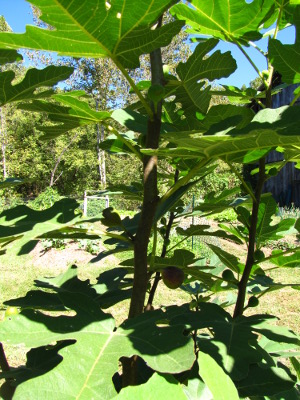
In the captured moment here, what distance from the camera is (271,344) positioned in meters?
1.21

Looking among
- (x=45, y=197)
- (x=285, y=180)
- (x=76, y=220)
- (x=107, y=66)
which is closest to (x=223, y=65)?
(x=76, y=220)

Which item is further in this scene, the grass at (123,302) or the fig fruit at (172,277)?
the grass at (123,302)

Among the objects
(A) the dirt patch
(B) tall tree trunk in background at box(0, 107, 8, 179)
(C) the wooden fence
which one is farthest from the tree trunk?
(B) tall tree trunk in background at box(0, 107, 8, 179)

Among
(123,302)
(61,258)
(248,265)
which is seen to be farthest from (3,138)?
(248,265)

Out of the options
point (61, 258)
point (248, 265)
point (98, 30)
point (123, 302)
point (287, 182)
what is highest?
point (98, 30)

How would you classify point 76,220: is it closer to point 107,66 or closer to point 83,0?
point 83,0

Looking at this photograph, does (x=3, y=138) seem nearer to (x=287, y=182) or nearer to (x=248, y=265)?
(x=287, y=182)

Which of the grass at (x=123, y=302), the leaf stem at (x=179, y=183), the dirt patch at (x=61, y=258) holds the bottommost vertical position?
the grass at (x=123, y=302)

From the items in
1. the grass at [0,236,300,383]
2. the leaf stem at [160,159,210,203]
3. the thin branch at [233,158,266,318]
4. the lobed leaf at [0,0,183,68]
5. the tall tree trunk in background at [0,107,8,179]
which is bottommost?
the grass at [0,236,300,383]

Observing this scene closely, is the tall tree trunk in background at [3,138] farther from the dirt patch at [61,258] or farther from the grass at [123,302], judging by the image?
the dirt patch at [61,258]

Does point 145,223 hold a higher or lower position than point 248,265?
A: higher

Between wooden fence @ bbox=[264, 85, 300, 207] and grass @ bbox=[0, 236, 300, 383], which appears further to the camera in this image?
wooden fence @ bbox=[264, 85, 300, 207]

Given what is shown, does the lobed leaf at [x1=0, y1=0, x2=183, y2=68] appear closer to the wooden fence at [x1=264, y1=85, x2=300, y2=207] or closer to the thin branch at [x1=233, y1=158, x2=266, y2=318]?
the thin branch at [x1=233, y1=158, x2=266, y2=318]

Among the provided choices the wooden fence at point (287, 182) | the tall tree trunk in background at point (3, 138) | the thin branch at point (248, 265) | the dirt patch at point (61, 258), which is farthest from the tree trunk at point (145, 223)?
the tall tree trunk in background at point (3, 138)
